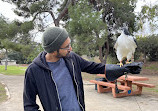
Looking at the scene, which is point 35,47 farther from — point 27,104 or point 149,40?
A: point 149,40

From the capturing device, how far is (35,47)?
10.4 metres

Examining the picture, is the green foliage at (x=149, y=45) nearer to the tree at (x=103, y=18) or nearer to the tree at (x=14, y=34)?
the tree at (x=103, y=18)

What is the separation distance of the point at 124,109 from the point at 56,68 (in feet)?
10.7

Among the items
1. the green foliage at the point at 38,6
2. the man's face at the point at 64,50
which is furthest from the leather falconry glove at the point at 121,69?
the green foliage at the point at 38,6

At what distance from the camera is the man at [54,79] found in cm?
143

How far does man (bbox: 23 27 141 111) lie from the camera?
1.43m

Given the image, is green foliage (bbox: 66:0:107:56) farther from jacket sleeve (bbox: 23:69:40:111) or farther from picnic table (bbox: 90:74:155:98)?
jacket sleeve (bbox: 23:69:40:111)

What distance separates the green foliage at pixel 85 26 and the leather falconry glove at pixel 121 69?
8.15m

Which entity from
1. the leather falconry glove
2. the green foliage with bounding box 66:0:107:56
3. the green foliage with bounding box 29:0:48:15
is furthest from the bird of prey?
the green foliage with bounding box 29:0:48:15

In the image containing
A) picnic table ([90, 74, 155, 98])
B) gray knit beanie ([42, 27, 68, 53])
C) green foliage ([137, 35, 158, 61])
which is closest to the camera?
gray knit beanie ([42, 27, 68, 53])

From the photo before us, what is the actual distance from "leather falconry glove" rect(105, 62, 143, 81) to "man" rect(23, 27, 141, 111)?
0.38 metres

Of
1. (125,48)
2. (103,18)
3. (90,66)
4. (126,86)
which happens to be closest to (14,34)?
(103,18)

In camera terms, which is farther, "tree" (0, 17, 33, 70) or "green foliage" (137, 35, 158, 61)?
"green foliage" (137, 35, 158, 61)

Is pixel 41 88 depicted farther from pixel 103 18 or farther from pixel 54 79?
pixel 103 18
